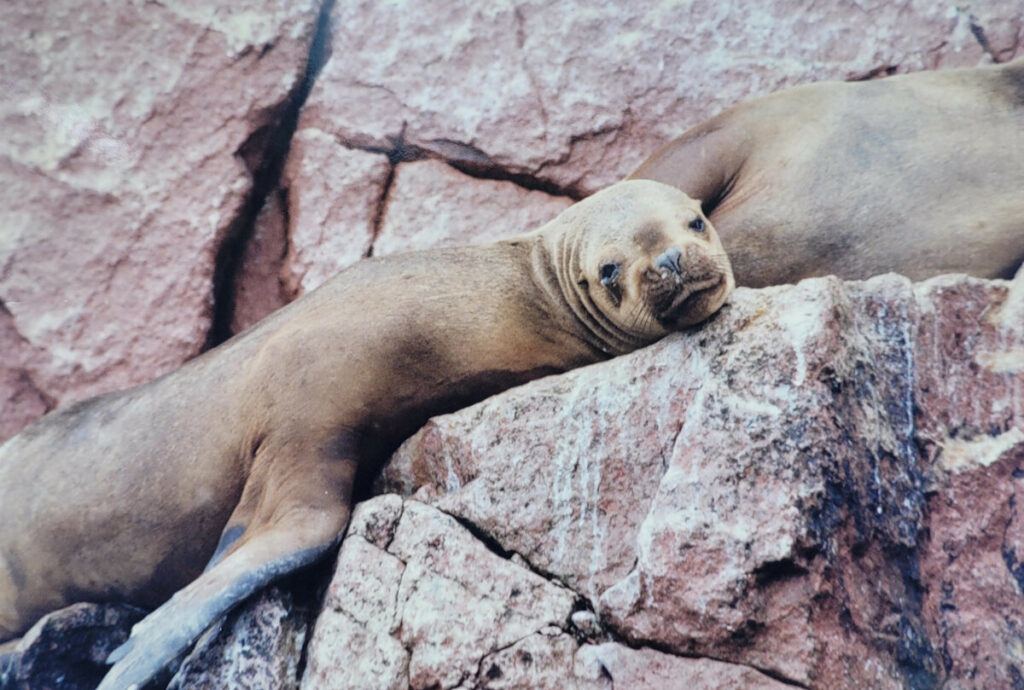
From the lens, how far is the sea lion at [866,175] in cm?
461

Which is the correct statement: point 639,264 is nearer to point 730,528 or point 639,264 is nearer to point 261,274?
point 730,528

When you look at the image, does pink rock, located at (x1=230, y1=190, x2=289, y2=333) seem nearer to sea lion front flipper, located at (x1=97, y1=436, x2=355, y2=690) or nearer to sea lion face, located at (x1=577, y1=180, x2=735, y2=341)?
sea lion front flipper, located at (x1=97, y1=436, x2=355, y2=690)

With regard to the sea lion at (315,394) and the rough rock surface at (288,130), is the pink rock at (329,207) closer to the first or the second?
the rough rock surface at (288,130)

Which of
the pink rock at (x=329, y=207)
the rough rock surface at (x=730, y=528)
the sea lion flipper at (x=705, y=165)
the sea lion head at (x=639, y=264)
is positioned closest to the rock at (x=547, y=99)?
the pink rock at (x=329, y=207)

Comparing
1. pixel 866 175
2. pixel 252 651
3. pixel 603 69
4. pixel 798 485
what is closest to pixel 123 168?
pixel 603 69

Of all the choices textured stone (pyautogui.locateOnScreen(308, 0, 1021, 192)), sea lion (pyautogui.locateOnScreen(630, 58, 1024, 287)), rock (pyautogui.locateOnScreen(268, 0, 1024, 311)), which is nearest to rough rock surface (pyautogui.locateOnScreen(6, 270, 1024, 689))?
sea lion (pyautogui.locateOnScreen(630, 58, 1024, 287))

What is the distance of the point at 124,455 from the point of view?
4.62 m

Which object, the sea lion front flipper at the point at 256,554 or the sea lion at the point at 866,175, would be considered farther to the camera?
the sea lion at the point at 866,175

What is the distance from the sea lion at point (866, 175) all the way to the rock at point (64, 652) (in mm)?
3426

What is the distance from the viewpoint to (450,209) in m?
6.11

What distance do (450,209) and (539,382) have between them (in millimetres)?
2391

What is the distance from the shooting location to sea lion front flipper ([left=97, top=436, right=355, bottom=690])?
3240mm

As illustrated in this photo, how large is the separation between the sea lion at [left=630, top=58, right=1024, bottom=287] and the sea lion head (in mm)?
621

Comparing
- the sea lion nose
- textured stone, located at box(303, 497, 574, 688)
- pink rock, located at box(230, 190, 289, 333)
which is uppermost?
the sea lion nose
